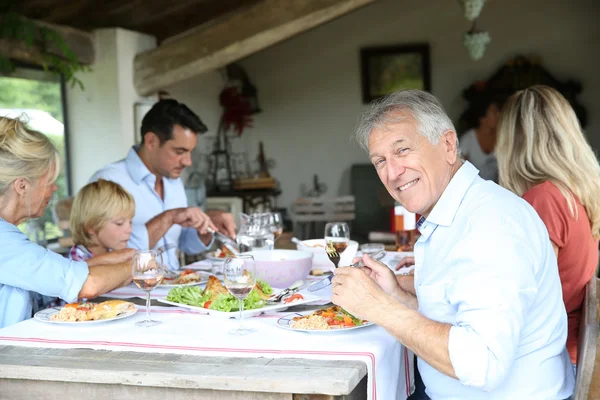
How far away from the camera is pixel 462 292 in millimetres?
1350

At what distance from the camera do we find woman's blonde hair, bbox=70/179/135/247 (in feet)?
8.63

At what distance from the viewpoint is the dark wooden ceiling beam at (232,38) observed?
4.76 meters

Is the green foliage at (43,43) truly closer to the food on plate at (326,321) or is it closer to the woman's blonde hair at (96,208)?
the woman's blonde hair at (96,208)

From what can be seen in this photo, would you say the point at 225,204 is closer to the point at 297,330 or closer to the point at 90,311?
the point at 90,311

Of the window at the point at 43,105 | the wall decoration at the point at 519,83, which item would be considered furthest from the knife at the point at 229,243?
the wall decoration at the point at 519,83

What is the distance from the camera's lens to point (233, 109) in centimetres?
733

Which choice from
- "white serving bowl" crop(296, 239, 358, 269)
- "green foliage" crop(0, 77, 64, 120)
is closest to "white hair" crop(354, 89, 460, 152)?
"white serving bowl" crop(296, 239, 358, 269)

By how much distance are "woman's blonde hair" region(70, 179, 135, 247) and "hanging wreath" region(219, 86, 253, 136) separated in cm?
470

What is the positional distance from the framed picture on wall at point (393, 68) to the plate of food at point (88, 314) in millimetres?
5700

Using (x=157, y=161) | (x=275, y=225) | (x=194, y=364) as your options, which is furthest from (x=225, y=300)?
(x=157, y=161)

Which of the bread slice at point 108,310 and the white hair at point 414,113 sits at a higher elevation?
the white hair at point 414,113

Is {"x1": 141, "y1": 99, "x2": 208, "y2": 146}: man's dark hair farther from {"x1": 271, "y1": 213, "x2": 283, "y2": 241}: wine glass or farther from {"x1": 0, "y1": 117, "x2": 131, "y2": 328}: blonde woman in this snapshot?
{"x1": 0, "y1": 117, "x2": 131, "y2": 328}: blonde woman

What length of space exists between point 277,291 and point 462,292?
83 centimetres

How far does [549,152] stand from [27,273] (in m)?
1.66
